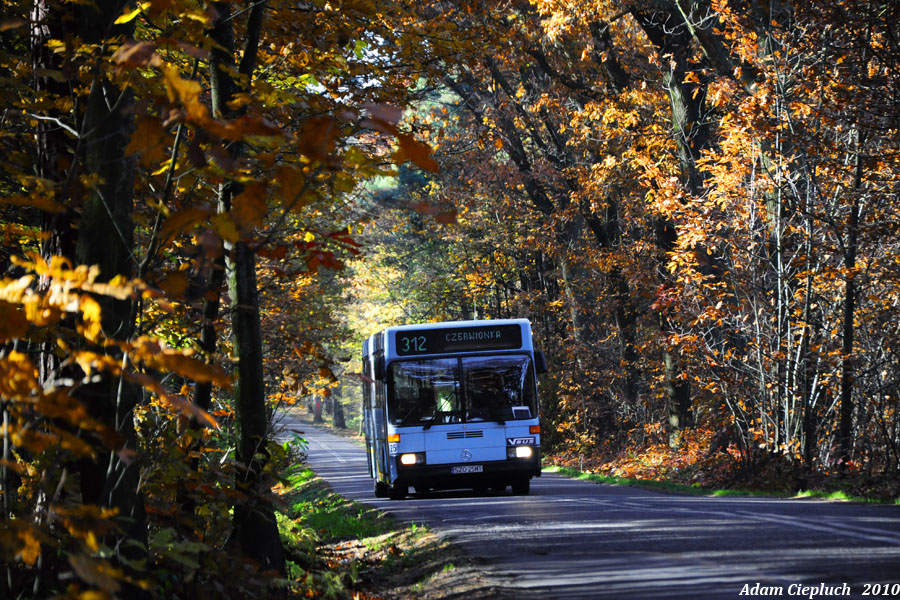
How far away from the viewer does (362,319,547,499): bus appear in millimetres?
16766

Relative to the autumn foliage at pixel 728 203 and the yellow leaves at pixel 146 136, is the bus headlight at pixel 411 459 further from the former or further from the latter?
the yellow leaves at pixel 146 136

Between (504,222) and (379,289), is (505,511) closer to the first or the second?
(504,222)

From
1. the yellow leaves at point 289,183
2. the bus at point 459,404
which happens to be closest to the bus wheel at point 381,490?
the bus at point 459,404

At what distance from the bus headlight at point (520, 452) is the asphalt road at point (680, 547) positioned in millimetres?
1424

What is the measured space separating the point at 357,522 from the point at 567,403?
19.8 meters

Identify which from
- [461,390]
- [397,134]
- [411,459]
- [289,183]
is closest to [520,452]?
[461,390]

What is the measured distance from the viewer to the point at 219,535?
26.3ft

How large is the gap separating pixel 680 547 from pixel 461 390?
26.5 feet

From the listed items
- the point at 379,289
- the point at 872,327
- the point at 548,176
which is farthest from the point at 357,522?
the point at 379,289

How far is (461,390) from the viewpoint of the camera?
55.5 feet

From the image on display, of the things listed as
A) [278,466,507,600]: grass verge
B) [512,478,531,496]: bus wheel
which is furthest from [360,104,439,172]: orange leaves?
[512,478,531,496]: bus wheel

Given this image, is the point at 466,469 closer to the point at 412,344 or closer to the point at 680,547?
the point at 412,344

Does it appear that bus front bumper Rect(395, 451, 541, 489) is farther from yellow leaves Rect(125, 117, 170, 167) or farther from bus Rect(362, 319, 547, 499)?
yellow leaves Rect(125, 117, 170, 167)

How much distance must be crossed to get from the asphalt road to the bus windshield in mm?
1918
